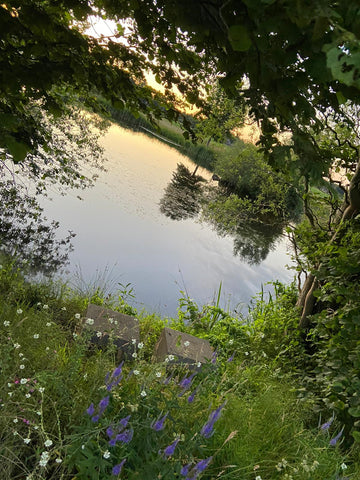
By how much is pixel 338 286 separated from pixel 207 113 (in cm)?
193

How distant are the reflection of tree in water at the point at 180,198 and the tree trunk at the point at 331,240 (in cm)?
794

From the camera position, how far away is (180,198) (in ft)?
48.5

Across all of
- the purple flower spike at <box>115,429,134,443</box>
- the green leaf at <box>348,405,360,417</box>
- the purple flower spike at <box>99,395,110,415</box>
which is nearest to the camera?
the purple flower spike at <box>115,429,134,443</box>

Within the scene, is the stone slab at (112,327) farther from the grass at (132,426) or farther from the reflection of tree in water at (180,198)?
the reflection of tree in water at (180,198)

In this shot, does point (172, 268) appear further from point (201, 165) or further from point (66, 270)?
point (201, 165)

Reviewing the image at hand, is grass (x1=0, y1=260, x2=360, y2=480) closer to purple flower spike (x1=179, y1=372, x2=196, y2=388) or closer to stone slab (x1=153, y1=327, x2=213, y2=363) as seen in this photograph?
purple flower spike (x1=179, y1=372, x2=196, y2=388)

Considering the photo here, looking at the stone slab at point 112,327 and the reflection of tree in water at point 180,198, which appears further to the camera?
the reflection of tree in water at point 180,198

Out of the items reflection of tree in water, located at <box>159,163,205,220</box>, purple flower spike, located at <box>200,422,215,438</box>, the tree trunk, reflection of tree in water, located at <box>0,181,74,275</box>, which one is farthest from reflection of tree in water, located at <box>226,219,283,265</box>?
purple flower spike, located at <box>200,422,215,438</box>

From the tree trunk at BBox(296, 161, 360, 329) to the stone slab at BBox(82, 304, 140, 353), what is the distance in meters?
1.99

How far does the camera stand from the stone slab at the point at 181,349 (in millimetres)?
2952

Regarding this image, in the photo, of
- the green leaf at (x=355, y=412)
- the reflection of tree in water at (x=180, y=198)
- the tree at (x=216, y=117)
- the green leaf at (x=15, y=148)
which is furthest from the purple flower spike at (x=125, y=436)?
the reflection of tree in water at (x=180, y=198)

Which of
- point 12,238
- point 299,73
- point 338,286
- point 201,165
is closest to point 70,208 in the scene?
point 12,238

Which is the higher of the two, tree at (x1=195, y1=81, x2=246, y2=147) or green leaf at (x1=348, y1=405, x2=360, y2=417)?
tree at (x1=195, y1=81, x2=246, y2=147)

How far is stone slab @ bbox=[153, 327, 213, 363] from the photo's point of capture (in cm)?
295
